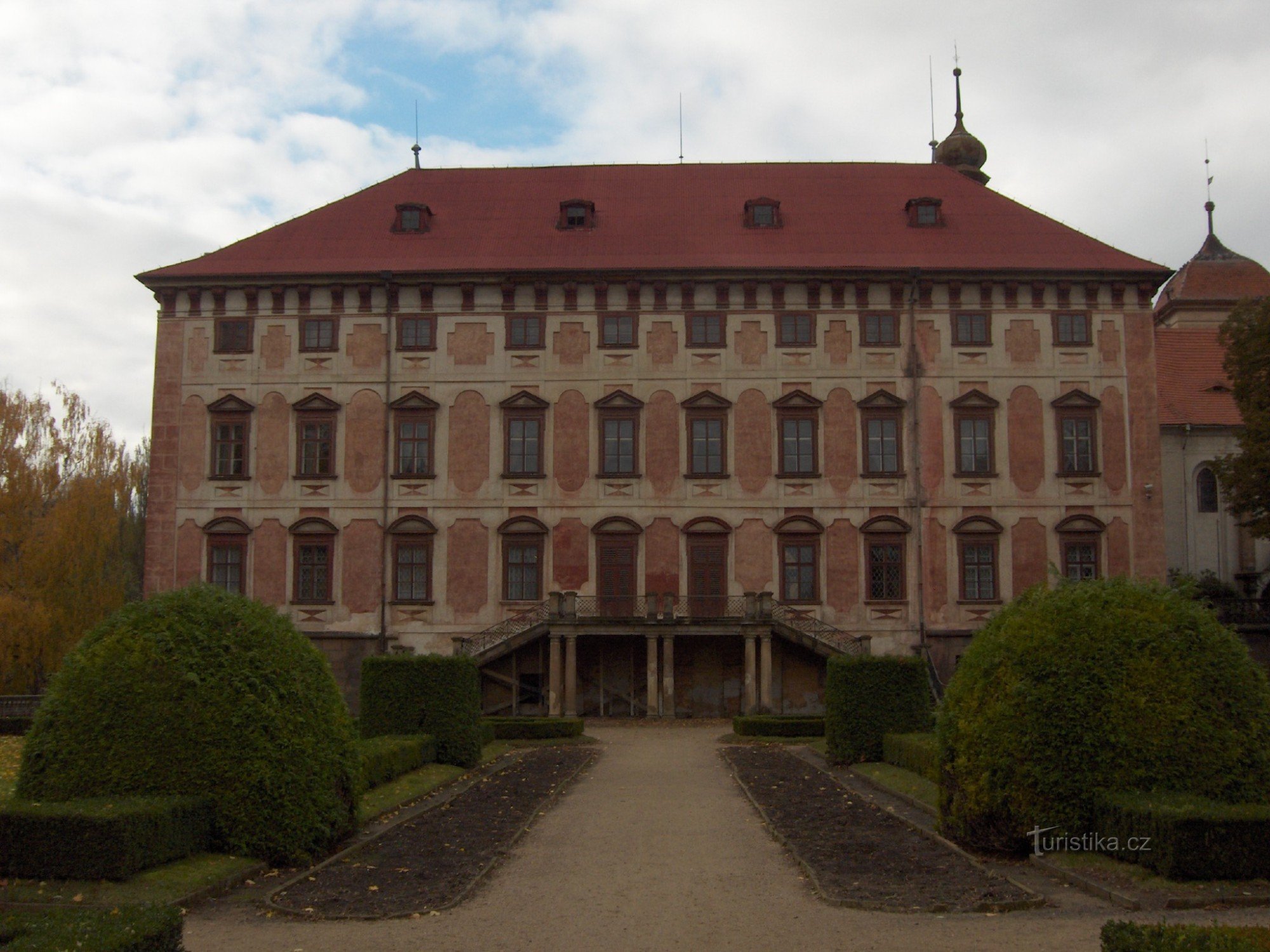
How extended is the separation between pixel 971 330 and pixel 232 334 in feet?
69.3

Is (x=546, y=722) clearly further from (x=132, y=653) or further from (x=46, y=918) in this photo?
(x=46, y=918)

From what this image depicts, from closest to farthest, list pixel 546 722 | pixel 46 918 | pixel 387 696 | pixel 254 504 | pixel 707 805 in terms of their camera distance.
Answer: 1. pixel 46 918
2. pixel 707 805
3. pixel 387 696
4. pixel 546 722
5. pixel 254 504

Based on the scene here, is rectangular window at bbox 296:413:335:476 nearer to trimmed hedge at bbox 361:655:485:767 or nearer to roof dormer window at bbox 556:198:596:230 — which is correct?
roof dormer window at bbox 556:198:596:230

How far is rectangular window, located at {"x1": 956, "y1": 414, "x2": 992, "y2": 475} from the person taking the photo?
3684cm

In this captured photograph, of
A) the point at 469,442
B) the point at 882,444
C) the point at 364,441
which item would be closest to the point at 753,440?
the point at 882,444

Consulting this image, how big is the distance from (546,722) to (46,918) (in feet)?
69.2

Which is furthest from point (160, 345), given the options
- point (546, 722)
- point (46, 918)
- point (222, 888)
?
point (46, 918)

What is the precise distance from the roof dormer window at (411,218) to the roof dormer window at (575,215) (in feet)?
13.2

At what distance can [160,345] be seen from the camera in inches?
1487

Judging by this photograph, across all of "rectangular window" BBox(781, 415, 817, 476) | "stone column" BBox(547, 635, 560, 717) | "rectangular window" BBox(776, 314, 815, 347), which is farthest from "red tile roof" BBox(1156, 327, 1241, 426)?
"stone column" BBox(547, 635, 560, 717)

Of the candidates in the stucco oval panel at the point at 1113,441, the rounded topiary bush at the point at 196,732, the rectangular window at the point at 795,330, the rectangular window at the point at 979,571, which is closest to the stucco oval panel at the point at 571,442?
the rectangular window at the point at 795,330

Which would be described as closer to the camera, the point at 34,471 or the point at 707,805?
the point at 707,805

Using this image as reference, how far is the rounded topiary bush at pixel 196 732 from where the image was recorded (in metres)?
12.6

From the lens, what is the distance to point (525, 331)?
1473 inches
